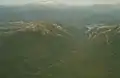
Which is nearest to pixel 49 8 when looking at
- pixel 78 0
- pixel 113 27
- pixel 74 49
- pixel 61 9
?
pixel 61 9

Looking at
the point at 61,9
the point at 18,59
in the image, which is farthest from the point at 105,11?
the point at 18,59

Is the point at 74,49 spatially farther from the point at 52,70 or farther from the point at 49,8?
the point at 49,8

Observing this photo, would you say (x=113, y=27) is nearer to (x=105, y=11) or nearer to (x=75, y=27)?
(x=105, y=11)

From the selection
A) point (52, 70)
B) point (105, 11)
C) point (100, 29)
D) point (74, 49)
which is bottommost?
point (52, 70)

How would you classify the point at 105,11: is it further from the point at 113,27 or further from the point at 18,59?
the point at 18,59

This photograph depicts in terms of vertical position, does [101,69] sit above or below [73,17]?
below

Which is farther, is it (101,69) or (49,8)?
(49,8)

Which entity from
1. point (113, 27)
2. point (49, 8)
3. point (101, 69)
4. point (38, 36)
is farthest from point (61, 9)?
point (101, 69)

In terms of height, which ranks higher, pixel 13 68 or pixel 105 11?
pixel 105 11
